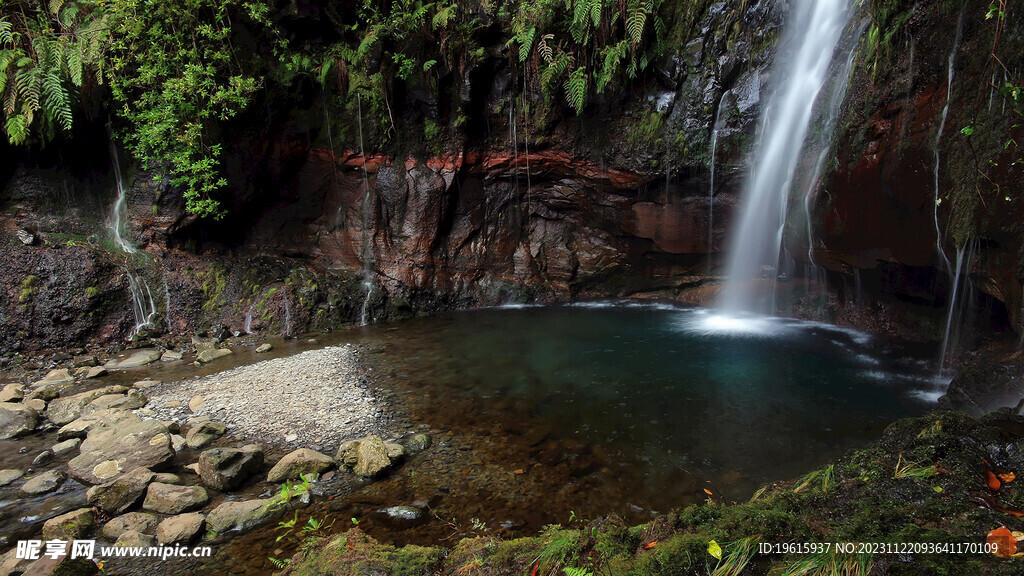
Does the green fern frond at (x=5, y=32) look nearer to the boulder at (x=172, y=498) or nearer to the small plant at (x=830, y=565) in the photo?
the boulder at (x=172, y=498)

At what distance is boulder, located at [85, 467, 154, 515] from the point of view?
13.4ft

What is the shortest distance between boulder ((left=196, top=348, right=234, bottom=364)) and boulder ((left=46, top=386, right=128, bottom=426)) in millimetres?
1841

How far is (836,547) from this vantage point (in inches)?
82.7

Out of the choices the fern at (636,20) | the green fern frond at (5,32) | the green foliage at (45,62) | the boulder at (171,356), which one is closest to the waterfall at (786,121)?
the fern at (636,20)

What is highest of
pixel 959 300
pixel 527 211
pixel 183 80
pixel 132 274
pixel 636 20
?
pixel 636 20

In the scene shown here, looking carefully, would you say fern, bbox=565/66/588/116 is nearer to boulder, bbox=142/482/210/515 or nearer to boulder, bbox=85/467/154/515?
boulder, bbox=142/482/210/515

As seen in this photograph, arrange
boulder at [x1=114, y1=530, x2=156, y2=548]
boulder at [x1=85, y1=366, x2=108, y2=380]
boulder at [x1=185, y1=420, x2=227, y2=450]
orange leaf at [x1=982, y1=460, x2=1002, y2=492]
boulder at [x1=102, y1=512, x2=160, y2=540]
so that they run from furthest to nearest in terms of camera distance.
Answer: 1. boulder at [x1=85, y1=366, x2=108, y2=380]
2. boulder at [x1=185, y1=420, x2=227, y2=450]
3. boulder at [x1=102, y1=512, x2=160, y2=540]
4. boulder at [x1=114, y1=530, x2=156, y2=548]
5. orange leaf at [x1=982, y1=460, x2=1002, y2=492]

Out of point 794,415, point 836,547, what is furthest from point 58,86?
point 794,415

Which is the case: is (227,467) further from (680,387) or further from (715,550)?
(680,387)

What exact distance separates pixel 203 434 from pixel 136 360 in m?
5.09

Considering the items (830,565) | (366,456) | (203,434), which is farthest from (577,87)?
(830,565)

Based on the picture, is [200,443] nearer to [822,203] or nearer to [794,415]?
Answer: [794,415]

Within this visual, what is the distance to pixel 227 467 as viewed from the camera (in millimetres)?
4516

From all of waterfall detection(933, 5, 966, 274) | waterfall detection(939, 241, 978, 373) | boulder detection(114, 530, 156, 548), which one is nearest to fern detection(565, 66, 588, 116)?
waterfall detection(933, 5, 966, 274)
